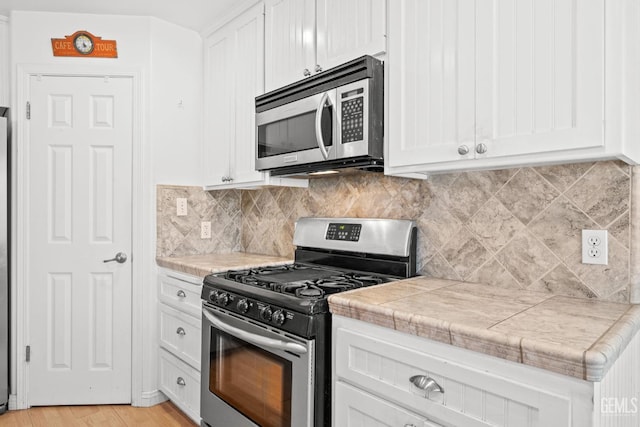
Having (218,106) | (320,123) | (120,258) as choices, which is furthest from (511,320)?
(120,258)

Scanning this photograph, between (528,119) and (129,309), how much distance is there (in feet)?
8.15

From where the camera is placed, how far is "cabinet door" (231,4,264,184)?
233cm

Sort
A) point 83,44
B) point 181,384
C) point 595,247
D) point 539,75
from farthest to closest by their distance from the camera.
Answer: point 83,44 < point 181,384 < point 595,247 < point 539,75

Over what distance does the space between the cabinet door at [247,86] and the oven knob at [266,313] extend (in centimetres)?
93

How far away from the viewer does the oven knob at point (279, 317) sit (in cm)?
155

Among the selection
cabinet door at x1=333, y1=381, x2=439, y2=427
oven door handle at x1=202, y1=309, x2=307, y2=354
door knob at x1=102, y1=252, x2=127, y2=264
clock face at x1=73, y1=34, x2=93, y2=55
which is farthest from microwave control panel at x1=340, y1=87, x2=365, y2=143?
clock face at x1=73, y1=34, x2=93, y2=55

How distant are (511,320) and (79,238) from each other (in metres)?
2.51

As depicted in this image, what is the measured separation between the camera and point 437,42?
4.99 ft

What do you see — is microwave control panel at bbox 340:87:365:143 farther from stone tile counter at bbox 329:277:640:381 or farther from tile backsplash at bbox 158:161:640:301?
stone tile counter at bbox 329:277:640:381

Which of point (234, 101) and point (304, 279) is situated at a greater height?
point (234, 101)

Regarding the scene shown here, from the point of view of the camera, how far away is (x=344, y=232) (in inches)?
85.3

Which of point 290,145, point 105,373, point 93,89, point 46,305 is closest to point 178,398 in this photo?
point 105,373

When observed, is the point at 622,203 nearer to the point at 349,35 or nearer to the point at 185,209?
the point at 349,35

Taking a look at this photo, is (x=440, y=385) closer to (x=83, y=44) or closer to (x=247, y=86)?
(x=247, y=86)
